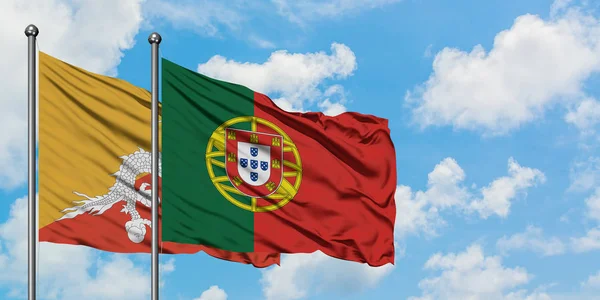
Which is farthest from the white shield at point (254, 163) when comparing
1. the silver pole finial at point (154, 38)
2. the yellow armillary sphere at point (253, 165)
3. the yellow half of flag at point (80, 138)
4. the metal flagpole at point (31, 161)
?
the metal flagpole at point (31, 161)

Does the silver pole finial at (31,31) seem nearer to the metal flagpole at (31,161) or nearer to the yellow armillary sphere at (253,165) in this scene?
the metal flagpole at (31,161)

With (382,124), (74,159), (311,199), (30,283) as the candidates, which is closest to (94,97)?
(74,159)

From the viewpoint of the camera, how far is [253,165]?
1916 centimetres

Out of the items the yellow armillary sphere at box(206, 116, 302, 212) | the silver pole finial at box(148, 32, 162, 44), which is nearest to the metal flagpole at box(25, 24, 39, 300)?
the silver pole finial at box(148, 32, 162, 44)

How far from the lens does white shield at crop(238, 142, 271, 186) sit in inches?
747

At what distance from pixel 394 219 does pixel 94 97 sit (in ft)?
25.1

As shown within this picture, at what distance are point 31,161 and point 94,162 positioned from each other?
1.63 metres

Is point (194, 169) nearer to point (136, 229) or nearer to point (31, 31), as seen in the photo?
point (136, 229)

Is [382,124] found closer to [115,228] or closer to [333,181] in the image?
[333,181]

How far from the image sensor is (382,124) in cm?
2242

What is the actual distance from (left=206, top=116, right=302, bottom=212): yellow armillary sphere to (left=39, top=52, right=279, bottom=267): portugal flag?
0.81 m

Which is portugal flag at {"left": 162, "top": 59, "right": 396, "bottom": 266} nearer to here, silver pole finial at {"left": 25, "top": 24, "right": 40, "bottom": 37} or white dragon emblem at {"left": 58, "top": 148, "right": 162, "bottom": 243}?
white dragon emblem at {"left": 58, "top": 148, "right": 162, "bottom": 243}

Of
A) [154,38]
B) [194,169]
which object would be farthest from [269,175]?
[154,38]

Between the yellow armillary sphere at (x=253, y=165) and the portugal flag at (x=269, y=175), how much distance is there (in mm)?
19
